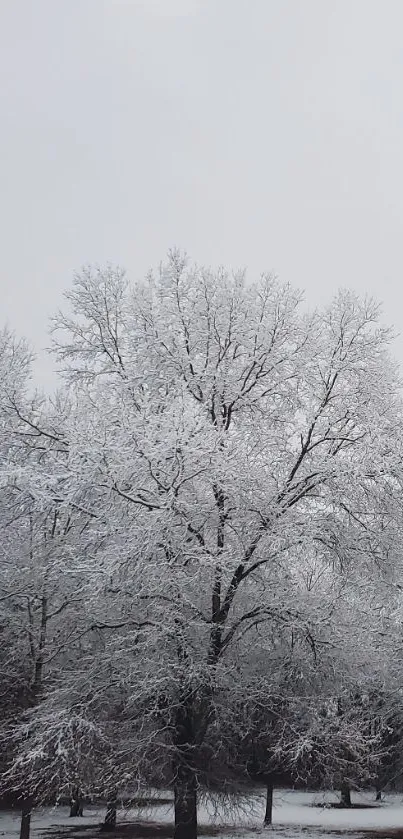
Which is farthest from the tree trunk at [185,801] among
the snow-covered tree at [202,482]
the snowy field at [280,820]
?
the snowy field at [280,820]

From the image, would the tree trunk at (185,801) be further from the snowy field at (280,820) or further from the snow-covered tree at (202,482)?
the snowy field at (280,820)

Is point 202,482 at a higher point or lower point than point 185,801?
higher

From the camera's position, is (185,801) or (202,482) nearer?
(202,482)

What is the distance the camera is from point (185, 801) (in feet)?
38.6

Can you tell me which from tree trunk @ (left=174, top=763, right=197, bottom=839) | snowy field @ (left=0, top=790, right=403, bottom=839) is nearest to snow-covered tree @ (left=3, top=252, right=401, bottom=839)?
tree trunk @ (left=174, top=763, right=197, bottom=839)

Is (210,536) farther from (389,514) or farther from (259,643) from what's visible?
(389,514)

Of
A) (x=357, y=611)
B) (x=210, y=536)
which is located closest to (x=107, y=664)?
(x=210, y=536)

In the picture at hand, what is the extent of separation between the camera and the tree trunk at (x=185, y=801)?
1162 centimetres

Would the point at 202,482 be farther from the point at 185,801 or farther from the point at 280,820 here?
the point at 280,820

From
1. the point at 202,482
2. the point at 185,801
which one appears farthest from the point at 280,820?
the point at 202,482

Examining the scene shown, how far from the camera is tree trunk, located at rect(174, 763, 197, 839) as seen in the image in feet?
38.1

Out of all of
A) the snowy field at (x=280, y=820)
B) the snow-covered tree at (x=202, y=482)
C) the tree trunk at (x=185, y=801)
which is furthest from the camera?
the snowy field at (x=280, y=820)

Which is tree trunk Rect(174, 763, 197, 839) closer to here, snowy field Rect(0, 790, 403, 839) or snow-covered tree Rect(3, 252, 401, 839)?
snow-covered tree Rect(3, 252, 401, 839)

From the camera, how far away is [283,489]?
40.9 feet
